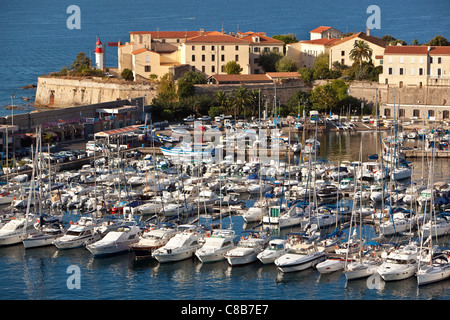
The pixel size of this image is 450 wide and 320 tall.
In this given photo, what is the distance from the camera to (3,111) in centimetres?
6888

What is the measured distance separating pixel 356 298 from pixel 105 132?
2626 centimetres

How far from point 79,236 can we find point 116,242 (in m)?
1.67

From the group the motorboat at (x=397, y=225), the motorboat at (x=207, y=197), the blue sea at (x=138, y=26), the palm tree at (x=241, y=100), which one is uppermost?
the blue sea at (x=138, y=26)

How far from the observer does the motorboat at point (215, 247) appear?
98.6 ft

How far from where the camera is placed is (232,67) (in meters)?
64.5

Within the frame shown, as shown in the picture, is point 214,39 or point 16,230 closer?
point 16,230

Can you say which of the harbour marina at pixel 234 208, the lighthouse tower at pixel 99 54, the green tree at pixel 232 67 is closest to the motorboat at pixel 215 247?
the harbour marina at pixel 234 208

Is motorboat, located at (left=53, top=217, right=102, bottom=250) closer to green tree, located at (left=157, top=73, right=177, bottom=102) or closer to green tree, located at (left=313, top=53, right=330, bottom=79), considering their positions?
green tree, located at (left=157, top=73, right=177, bottom=102)

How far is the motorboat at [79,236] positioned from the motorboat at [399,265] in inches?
428

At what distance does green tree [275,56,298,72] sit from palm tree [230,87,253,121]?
306 inches

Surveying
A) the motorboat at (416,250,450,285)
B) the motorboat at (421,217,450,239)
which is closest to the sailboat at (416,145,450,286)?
the motorboat at (416,250,450,285)

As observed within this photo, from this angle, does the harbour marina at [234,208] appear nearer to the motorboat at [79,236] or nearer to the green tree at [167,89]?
the motorboat at [79,236]

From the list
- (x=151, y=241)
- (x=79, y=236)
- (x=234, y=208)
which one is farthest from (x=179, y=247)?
(x=234, y=208)

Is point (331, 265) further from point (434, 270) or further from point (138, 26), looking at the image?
point (138, 26)
